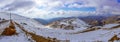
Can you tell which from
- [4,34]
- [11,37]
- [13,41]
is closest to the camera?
[13,41]

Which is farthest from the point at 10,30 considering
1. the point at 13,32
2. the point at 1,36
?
the point at 1,36

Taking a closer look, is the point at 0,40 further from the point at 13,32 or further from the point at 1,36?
the point at 13,32

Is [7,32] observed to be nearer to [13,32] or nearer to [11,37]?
Result: [13,32]

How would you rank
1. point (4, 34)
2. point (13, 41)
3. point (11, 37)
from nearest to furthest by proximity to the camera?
1. point (13, 41)
2. point (11, 37)
3. point (4, 34)

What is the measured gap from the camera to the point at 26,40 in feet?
146

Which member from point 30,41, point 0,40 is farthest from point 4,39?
point 30,41

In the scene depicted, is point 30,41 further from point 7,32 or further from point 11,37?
point 7,32

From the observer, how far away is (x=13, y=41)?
4288 cm

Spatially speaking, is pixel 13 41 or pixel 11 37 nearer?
pixel 13 41

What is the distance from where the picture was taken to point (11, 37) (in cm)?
4578

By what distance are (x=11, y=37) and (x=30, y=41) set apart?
3.73 metres

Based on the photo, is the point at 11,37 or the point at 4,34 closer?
the point at 11,37

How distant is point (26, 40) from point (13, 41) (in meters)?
2.23

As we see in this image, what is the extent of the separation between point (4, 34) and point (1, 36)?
2.38m
